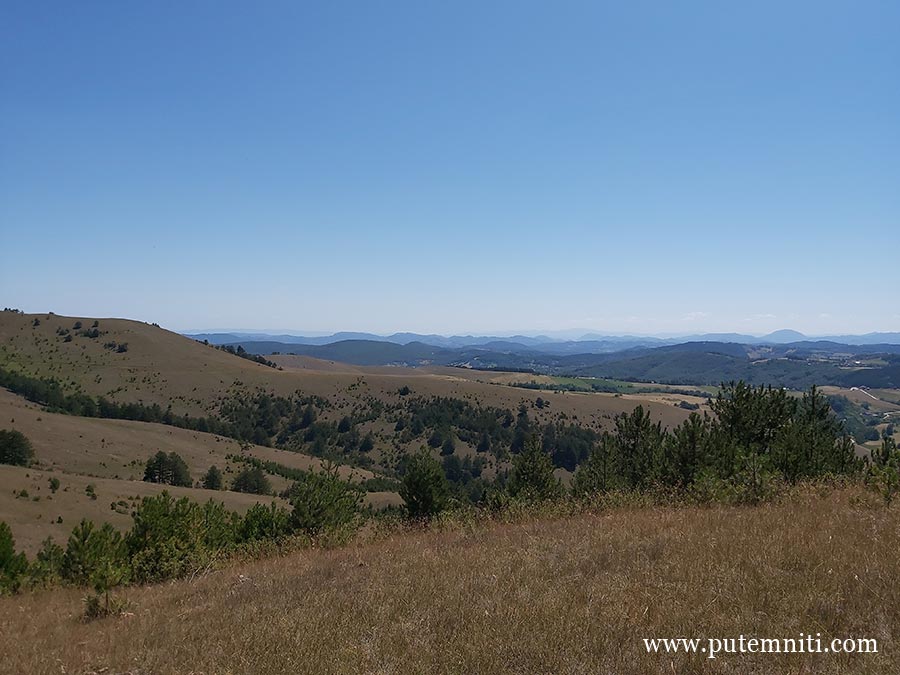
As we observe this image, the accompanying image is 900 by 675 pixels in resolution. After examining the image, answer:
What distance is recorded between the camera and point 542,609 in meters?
4.46

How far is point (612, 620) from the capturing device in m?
4.14

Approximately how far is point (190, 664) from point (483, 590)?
2.74 metres

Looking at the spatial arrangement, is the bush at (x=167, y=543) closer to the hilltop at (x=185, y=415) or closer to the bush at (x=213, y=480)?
the hilltop at (x=185, y=415)

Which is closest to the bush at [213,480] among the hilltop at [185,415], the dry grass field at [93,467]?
the dry grass field at [93,467]

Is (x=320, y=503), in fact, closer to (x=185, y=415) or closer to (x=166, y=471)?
(x=166, y=471)

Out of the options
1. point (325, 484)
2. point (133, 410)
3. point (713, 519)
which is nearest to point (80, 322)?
point (133, 410)

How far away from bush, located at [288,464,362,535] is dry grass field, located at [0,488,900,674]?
6307 millimetres

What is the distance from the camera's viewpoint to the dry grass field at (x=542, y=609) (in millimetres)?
3783

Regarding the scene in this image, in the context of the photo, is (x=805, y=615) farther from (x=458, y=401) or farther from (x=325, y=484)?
(x=458, y=401)

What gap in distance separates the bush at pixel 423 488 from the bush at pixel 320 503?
3838mm

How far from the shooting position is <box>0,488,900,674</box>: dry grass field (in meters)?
3.78

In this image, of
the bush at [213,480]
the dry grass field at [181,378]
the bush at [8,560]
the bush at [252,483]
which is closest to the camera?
the bush at [8,560]

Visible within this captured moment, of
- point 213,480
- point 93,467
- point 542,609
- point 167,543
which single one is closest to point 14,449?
point 93,467

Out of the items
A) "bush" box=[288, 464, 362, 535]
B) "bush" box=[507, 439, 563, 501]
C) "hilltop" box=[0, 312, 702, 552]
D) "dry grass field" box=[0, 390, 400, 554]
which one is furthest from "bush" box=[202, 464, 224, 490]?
"bush" box=[288, 464, 362, 535]
